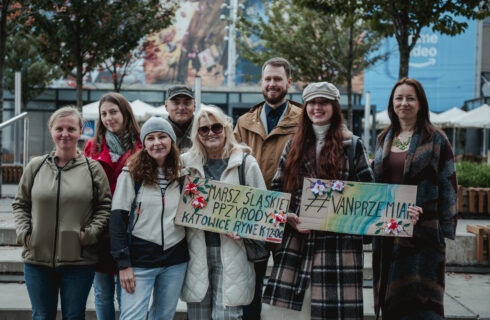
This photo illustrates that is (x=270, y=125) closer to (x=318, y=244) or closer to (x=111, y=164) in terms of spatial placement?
(x=318, y=244)

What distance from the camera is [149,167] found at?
3.06 m

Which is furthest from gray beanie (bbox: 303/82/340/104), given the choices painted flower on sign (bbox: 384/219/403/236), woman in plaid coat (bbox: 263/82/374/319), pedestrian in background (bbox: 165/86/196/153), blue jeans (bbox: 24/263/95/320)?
blue jeans (bbox: 24/263/95/320)

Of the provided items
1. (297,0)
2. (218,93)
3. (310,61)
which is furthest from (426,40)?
(297,0)

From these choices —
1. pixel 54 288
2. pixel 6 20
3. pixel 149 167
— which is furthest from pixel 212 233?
pixel 6 20

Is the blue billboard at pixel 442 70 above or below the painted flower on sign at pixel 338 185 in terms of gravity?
above

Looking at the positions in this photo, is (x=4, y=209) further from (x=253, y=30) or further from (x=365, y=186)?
(x=253, y=30)

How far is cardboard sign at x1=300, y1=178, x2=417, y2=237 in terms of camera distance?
10.1 feet

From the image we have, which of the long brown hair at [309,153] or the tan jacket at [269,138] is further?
the tan jacket at [269,138]

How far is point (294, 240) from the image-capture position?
3.16 metres

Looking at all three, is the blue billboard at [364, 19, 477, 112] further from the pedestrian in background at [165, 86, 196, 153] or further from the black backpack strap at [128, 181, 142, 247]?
the black backpack strap at [128, 181, 142, 247]

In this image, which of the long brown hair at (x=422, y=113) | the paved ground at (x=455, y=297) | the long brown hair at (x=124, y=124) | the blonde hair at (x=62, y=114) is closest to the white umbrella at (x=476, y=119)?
the paved ground at (x=455, y=297)

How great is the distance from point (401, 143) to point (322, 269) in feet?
3.91

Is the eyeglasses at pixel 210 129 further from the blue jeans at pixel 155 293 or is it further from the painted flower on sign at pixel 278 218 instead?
the blue jeans at pixel 155 293

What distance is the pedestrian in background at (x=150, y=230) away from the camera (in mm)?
2990
